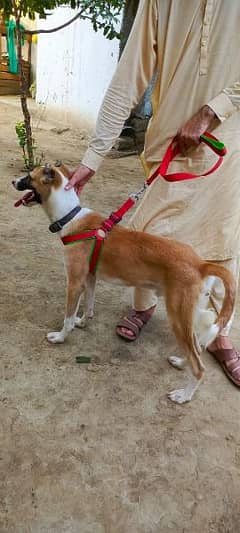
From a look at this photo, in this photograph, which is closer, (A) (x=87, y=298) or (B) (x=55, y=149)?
(A) (x=87, y=298)

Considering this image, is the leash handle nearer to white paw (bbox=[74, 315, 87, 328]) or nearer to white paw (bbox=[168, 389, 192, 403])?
white paw (bbox=[74, 315, 87, 328])

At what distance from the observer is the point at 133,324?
2.88 meters

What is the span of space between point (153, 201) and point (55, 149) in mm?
4698

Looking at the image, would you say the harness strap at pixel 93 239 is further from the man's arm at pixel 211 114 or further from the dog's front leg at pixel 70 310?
the man's arm at pixel 211 114

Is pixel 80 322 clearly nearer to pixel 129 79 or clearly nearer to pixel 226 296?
pixel 226 296

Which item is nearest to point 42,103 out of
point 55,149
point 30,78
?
point 30,78

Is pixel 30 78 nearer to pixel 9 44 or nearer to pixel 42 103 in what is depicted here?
pixel 9 44

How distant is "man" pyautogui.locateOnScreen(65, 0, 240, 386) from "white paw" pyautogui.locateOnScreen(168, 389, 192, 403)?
0.37m

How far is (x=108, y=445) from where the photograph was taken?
212cm

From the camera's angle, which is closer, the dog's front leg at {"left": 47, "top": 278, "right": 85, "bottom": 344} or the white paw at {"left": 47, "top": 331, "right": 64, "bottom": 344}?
the dog's front leg at {"left": 47, "top": 278, "right": 85, "bottom": 344}

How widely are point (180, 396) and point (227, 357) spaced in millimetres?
452

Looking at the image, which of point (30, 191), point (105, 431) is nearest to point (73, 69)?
point (30, 191)

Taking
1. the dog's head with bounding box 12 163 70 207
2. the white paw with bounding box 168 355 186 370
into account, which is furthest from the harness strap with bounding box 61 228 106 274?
the white paw with bounding box 168 355 186 370

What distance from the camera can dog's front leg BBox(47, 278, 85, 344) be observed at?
8.38ft
